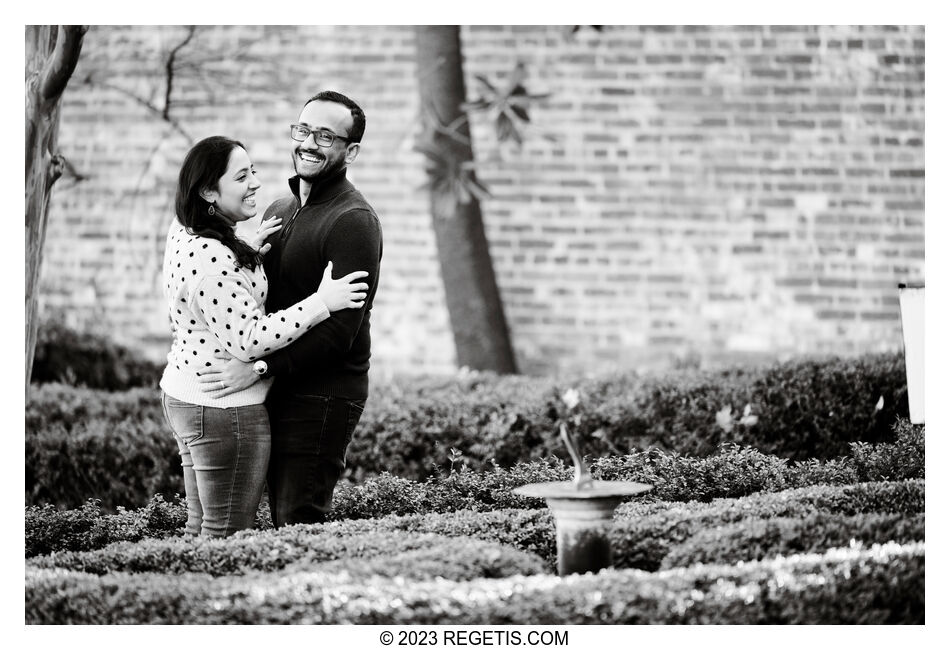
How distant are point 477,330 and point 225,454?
3852 millimetres

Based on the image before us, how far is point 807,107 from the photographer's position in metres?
7.71

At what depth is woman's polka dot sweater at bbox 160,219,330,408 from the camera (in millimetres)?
4082

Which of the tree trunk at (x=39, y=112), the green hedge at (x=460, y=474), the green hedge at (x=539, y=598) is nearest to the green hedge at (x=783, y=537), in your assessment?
the green hedge at (x=539, y=598)

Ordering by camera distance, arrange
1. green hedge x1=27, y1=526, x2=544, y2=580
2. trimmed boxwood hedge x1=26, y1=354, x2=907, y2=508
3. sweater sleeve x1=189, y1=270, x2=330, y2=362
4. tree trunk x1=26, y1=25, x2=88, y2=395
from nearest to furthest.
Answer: sweater sleeve x1=189, y1=270, x2=330, y2=362, green hedge x1=27, y1=526, x2=544, y2=580, tree trunk x1=26, y1=25, x2=88, y2=395, trimmed boxwood hedge x1=26, y1=354, x2=907, y2=508

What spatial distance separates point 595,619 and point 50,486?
3.52m

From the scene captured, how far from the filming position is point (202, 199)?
13.8 feet

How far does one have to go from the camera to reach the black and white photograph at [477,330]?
4.09m

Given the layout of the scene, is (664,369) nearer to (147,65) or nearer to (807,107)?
(807,107)

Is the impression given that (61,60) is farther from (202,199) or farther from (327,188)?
(327,188)

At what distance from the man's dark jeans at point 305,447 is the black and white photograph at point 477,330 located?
0.02 m

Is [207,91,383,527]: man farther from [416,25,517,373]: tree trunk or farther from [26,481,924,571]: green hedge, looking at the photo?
[416,25,517,373]: tree trunk

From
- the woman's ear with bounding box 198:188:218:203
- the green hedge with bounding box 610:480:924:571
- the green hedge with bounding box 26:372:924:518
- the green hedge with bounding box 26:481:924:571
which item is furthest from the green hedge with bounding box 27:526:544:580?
the woman's ear with bounding box 198:188:218:203

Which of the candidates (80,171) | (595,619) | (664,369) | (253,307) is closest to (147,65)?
(80,171)

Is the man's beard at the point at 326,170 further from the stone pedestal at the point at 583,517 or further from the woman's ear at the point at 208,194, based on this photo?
the stone pedestal at the point at 583,517
